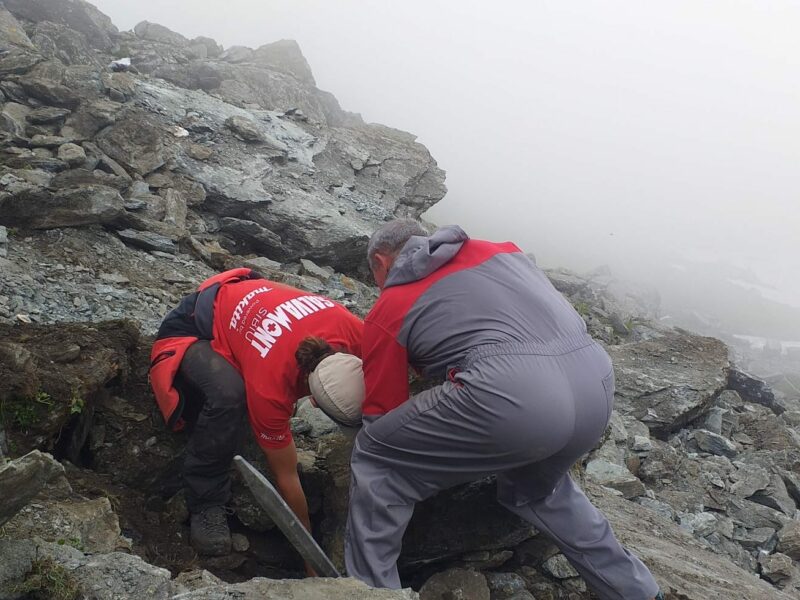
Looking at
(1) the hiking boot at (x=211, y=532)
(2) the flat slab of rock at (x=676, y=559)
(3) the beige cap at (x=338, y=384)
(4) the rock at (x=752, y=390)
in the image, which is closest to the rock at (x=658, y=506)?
(2) the flat slab of rock at (x=676, y=559)

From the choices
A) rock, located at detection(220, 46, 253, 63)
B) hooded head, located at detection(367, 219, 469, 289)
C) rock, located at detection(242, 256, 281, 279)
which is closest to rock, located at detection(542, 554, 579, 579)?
hooded head, located at detection(367, 219, 469, 289)

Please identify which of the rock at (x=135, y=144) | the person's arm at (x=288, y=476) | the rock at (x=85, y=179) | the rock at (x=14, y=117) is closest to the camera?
the person's arm at (x=288, y=476)

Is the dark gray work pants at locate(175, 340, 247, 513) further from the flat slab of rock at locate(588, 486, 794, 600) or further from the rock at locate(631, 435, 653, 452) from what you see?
the rock at locate(631, 435, 653, 452)

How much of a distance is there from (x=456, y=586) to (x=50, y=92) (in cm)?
1080

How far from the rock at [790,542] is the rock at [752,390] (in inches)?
249

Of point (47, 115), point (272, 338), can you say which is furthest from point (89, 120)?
point (272, 338)

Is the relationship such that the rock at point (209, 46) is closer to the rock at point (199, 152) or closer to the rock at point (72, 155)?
the rock at point (199, 152)

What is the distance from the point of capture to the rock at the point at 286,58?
2351 centimetres

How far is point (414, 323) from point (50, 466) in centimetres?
195

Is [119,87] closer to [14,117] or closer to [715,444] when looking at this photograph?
[14,117]

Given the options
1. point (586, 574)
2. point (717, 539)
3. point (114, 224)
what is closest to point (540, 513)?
point (586, 574)

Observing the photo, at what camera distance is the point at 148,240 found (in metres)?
8.71

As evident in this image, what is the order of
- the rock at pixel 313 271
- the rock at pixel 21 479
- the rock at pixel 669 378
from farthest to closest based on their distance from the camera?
1. the rock at pixel 313 271
2. the rock at pixel 669 378
3. the rock at pixel 21 479

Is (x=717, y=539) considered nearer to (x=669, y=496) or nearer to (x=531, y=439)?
(x=669, y=496)
